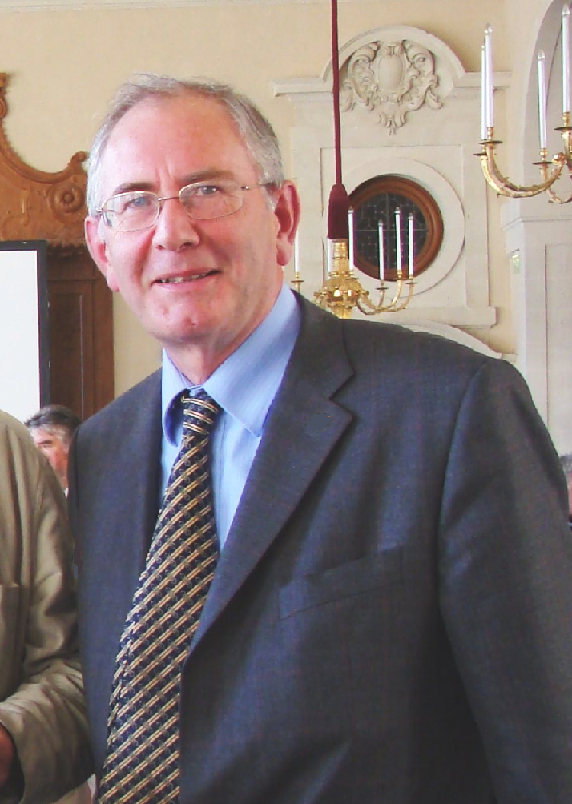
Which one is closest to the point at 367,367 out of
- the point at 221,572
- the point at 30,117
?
the point at 221,572

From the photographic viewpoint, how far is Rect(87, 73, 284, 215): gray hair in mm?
1531

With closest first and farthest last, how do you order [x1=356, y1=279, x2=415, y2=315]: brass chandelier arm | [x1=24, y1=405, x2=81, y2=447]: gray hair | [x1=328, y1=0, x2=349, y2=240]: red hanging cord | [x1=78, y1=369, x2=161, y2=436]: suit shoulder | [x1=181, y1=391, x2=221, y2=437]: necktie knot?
[x1=181, y1=391, x2=221, y2=437]: necktie knot < [x1=78, y1=369, x2=161, y2=436]: suit shoulder < [x1=328, y1=0, x2=349, y2=240]: red hanging cord < [x1=356, y1=279, x2=415, y2=315]: brass chandelier arm < [x1=24, y1=405, x2=81, y2=447]: gray hair

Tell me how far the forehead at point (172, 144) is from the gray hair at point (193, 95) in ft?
0.04

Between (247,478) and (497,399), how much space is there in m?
0.34

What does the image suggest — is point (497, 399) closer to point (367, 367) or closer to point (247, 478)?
point (367, 367)

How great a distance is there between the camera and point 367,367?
150cm

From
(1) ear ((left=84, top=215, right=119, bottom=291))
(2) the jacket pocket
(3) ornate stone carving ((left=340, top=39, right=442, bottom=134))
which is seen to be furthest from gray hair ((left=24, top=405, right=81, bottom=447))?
(3) ornate stone carving ((left=340, top=39, right=442, bottom=134))

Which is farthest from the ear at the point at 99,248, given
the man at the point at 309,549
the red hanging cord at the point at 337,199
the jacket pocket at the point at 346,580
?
the red hanging cord at the point at 337,199

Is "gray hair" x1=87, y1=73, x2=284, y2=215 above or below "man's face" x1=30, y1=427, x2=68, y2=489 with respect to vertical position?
above

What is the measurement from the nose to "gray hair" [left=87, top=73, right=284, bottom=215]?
12 cm

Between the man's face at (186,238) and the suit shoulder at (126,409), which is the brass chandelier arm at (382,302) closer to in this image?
the suit shoulder at (126,409)

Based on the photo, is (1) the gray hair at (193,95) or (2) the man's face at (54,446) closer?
(1) the gray hair at (193,95)

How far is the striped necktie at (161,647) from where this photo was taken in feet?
4.74

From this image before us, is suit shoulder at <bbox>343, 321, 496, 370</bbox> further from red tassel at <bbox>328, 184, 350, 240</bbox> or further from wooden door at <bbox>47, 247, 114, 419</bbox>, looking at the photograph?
wooden door at <bbox>47, 247, 114, 419</bbox>
